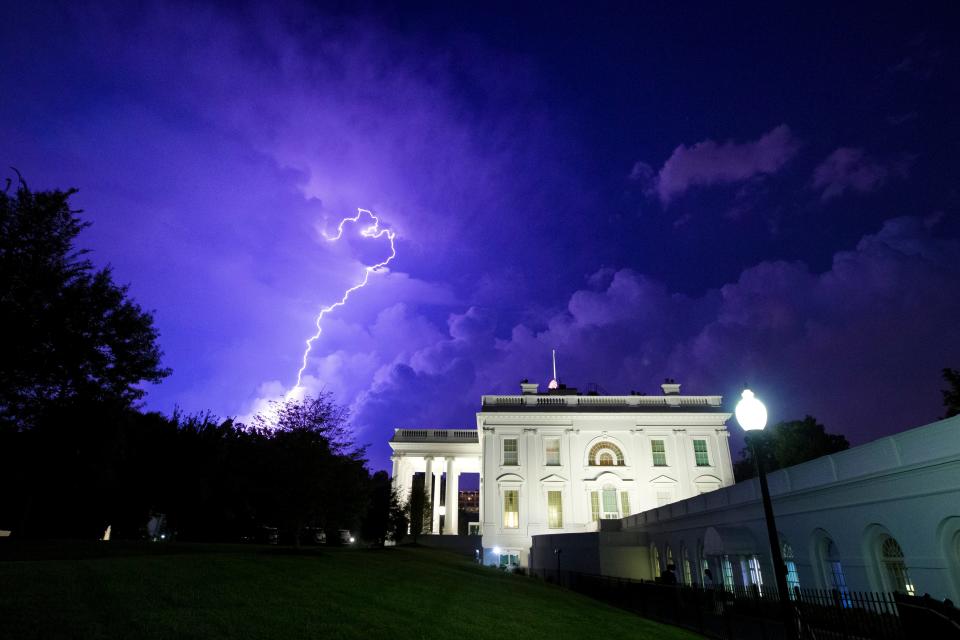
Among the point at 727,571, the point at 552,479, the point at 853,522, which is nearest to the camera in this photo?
the point at 853,522

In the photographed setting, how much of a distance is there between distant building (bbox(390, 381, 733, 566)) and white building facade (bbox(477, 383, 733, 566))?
0.09 meters

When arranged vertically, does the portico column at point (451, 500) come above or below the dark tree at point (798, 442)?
below

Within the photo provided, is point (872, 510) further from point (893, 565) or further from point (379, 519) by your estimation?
point (379, 519)

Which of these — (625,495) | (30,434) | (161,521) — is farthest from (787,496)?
(161,521)

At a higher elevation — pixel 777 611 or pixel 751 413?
pixel 751 413

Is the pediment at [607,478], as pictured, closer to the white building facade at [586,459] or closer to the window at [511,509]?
the white building facade at [586,459]

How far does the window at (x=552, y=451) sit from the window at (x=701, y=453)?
12787 mm

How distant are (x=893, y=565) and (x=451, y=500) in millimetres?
44718

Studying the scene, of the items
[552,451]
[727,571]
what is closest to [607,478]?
[552,451]

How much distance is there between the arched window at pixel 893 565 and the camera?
15242 mm

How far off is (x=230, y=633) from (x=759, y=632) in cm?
1481

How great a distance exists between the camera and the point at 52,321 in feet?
74.2

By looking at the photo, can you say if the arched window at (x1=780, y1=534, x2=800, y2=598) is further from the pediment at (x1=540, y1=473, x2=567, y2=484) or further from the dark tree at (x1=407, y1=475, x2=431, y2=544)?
the dark tree at (x1=407, y1=475, x2=431, y2=544)

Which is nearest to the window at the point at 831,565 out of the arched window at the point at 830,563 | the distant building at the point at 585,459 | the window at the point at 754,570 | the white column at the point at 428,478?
the arched window at the point at 830,563
